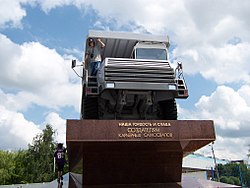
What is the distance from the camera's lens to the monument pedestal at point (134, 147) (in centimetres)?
635

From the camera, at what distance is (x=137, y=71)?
23.9ft

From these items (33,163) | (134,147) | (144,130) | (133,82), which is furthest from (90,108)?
(33,163)

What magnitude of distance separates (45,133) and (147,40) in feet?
116

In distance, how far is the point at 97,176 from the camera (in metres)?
7.22

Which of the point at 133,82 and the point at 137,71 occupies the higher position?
the point at 137,71

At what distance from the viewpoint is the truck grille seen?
7172 millimetres

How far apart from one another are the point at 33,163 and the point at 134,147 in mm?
35684

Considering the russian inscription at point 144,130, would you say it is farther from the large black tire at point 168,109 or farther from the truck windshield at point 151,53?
the truck windshield at point 151,53

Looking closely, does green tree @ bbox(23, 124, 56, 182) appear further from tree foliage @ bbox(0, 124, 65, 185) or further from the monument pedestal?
the monument pedestal

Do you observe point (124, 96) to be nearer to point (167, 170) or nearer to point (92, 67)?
point (92, 67)

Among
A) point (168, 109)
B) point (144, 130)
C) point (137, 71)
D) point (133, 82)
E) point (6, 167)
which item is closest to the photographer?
point (144, 130)

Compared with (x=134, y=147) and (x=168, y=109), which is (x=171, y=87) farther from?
(x=134, y=147)

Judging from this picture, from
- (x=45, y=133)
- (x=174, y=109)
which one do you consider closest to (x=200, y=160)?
(x=45, y=133)

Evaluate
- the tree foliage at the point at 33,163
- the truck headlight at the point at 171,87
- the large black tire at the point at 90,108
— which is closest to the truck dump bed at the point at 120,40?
the large black tire at the point at 90,108
